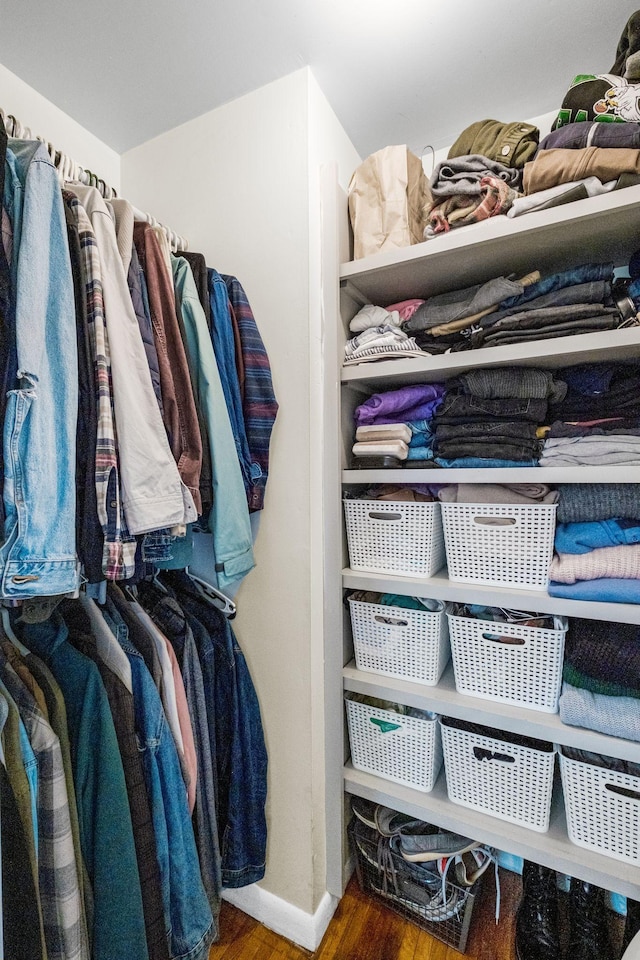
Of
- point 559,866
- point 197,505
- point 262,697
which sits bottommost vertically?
point 559,866

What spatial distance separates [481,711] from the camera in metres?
0.97

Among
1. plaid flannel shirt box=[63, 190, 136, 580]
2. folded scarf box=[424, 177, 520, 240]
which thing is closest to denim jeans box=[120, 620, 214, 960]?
plaid flannel shirt box=[63, 190, 136, 580]

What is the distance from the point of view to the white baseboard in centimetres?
112

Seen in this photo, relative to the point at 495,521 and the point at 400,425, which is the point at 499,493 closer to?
the point at 495,521

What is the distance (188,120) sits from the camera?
1.25 m

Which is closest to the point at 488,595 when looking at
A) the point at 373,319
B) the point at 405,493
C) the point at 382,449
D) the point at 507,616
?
the point at 507,616

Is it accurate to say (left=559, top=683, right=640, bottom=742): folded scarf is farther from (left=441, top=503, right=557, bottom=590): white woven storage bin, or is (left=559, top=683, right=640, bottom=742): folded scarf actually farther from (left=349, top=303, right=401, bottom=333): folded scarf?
(left=349, top=303, right=401, bottom=333): folded scarf

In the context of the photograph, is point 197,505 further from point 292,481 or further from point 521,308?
point 521,308

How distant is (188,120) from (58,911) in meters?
1.90

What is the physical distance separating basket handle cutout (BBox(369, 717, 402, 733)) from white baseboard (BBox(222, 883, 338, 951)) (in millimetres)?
524

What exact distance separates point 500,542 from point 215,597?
76 centimetres

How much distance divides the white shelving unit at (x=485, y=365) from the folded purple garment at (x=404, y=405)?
0.14 feet

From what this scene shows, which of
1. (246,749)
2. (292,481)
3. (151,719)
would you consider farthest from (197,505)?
(246,749)

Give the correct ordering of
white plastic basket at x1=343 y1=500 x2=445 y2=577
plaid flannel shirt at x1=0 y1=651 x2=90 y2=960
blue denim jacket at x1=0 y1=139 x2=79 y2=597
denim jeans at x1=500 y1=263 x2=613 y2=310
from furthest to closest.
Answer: white plastic basket at x1=343 y1=500 x2=445 y2=577 < denim jeans at x1=500 y1=263 x2=613 y2=310 < plaid flannel shirt at x1=0 y1=651 x2=90 y2=960 < blue denim jacket at x1=0 y1=139 x2=79 y2=597
